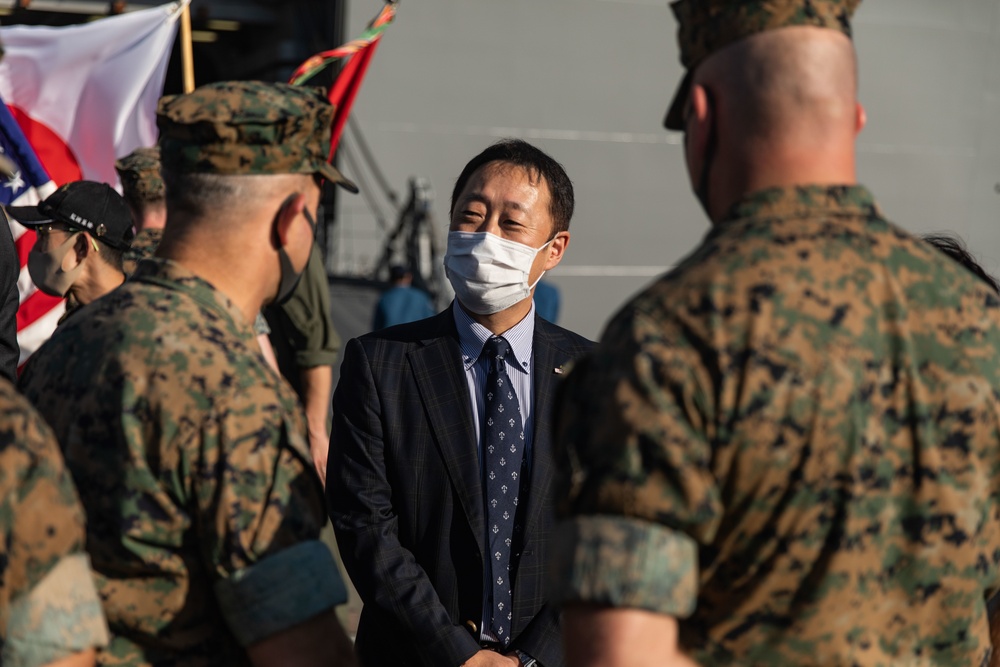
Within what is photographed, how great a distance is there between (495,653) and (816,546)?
132cm

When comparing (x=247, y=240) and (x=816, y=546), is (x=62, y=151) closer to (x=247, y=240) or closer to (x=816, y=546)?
(x=247, y=240)

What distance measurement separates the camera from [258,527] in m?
1.76

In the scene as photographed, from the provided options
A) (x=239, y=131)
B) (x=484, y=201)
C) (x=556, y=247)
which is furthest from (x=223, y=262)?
(x=556, y=247)

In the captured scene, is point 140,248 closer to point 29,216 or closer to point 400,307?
point 29,216

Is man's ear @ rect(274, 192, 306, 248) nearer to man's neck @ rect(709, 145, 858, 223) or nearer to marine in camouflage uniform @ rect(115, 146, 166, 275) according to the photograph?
man's neck @ rect(709, 145, 858, 223)

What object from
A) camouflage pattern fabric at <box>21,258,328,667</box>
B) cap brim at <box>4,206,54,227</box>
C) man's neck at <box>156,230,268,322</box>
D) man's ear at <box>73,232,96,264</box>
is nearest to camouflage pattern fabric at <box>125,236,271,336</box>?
man's ear at <box>73,232,96,264</box>

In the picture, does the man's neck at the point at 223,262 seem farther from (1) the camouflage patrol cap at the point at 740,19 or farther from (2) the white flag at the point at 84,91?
→ (2) the white flag at the point at 84,91

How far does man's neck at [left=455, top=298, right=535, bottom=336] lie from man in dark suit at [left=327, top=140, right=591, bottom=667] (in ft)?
0.04

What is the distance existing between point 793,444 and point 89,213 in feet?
9.39

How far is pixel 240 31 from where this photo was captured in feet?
52.9

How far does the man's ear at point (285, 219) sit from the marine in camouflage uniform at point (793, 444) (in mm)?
629

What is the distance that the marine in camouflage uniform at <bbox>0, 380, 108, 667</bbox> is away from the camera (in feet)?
4.75

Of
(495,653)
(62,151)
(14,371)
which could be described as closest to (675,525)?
(495,653)

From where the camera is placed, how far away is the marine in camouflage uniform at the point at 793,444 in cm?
153
